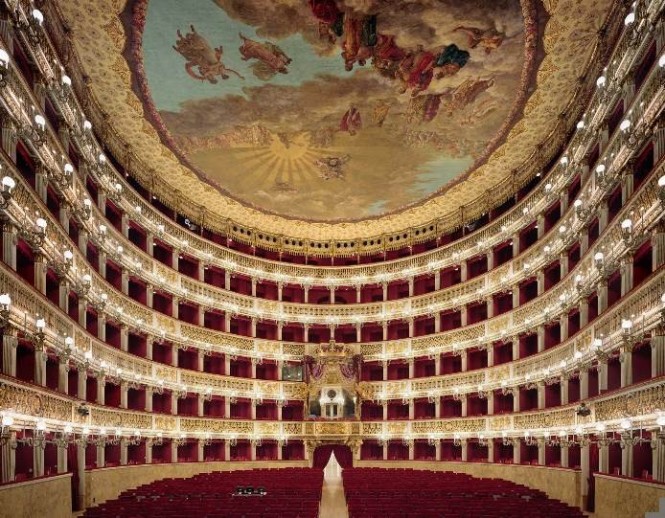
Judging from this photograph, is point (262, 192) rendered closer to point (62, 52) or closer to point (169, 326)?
point (169, 326)

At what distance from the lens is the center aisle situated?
26.0 meters

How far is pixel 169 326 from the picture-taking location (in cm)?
3934

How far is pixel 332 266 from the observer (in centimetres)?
4978

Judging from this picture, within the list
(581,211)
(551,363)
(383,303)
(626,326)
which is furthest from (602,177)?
(383,303)

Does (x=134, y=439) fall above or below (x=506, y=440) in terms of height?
above

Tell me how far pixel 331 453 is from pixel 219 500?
2456cm

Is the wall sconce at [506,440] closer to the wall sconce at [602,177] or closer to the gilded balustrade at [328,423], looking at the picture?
the gilded balustrade at [328,423]

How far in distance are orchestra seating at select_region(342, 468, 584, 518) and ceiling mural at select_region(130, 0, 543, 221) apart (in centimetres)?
1574

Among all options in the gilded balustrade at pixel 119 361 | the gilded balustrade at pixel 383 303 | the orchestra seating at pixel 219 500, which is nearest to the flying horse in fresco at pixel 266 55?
the gilded balustrade at pixel 383 303

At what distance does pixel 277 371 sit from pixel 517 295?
1701 centimetres

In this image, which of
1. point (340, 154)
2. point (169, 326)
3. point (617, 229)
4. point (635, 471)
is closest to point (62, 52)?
point (340, 154)

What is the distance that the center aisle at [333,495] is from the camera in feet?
85.5

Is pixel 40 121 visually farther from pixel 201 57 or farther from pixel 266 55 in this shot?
pixel 266 55

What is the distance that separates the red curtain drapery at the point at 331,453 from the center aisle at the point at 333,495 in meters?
0.30
